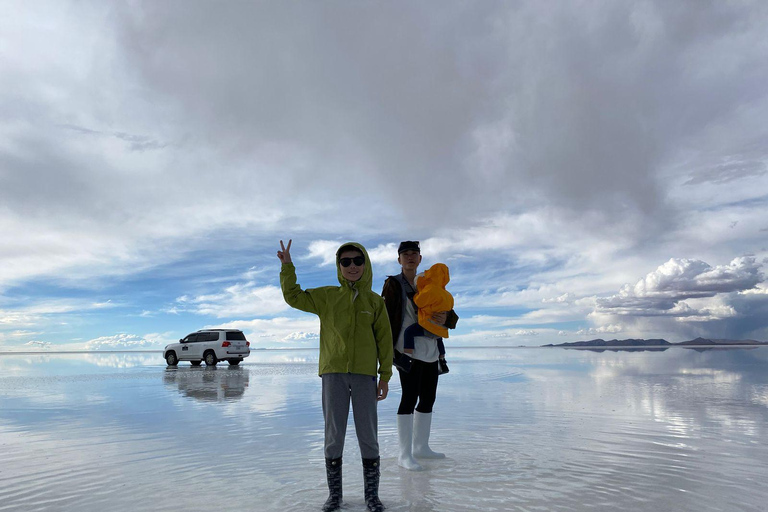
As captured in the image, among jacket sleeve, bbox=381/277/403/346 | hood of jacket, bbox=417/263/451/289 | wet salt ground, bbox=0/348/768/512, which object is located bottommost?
wet salt ground, bbox=0/348/768/512

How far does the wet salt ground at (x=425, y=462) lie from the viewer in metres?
4.04

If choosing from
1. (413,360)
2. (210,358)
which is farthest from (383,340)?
(210,358)

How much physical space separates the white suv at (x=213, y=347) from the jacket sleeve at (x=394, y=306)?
868 inches

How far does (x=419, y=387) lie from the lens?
522 cm

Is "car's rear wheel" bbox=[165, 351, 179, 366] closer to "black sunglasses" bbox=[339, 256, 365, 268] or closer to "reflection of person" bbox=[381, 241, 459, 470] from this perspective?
"reflection of person" bbox=[381, 241, 459, 470]

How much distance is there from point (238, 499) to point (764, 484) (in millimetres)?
4632

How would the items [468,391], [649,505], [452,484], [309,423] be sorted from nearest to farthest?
[649,505], [452,484], [309,423], [468,391]

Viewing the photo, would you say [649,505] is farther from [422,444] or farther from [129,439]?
[129,439]

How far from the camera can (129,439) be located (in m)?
6.73

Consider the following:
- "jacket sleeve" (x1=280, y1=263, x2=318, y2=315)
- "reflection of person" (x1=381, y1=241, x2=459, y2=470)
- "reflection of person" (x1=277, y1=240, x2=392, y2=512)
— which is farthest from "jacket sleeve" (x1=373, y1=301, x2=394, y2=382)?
"reflection of person" (x1=381, y1=241, x2=459, y2=470)

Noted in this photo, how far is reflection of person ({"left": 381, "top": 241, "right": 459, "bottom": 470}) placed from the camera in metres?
5.06

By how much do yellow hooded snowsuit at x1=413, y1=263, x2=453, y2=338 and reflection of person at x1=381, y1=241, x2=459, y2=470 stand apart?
8 centimetres

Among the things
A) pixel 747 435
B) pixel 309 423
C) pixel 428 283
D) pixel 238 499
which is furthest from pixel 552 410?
pixel 238 499

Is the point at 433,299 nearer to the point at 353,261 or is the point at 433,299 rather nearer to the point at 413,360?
the point at 413,360
